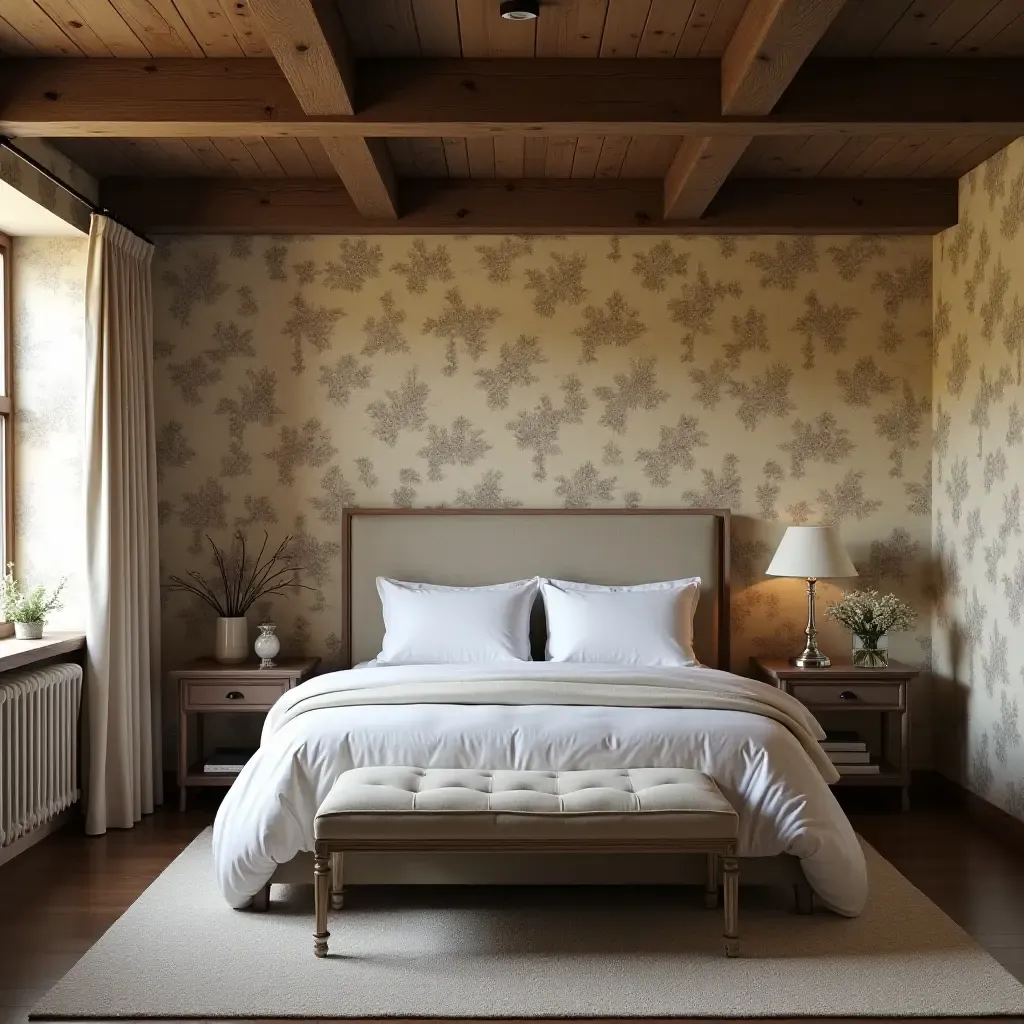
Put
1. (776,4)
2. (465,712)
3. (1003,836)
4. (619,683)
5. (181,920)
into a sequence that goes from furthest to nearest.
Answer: (1003,836), (619,683), (465,712), (181,920), (776,4)

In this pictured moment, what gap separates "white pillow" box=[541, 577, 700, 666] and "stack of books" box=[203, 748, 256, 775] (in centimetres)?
144

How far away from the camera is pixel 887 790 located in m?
5.34

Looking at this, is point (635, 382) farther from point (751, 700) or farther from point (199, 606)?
point (199, 606)

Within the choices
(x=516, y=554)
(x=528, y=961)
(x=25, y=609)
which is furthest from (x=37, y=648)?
(x=528, y=961)

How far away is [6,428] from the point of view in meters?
5.01

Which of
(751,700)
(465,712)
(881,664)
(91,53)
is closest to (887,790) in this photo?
(881,664)

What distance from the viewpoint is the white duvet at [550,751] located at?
3619 mm

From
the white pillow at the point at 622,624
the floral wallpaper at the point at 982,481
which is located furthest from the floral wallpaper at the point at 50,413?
the floral wallpaper at the point at 982,481

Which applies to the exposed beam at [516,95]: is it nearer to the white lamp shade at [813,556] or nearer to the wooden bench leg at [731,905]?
the white lamp shade at [813,556]

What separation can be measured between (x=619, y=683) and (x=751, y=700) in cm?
48

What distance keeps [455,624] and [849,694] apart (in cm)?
176

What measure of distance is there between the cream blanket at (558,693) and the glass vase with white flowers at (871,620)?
0.95m

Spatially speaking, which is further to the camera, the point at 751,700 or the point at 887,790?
the point at 887,790

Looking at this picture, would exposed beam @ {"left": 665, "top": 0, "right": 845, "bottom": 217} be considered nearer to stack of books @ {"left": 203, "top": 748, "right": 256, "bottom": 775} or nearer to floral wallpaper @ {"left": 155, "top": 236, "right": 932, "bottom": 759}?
floral wallpaper @ {"left": 155, "top": 236, "right": 932, "bottom": 759}
